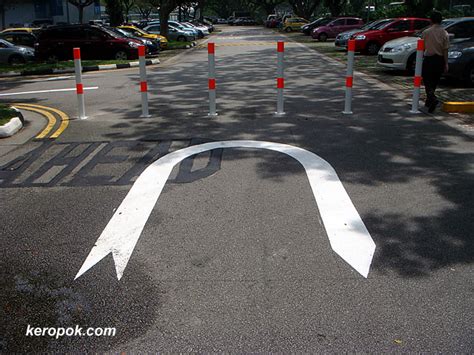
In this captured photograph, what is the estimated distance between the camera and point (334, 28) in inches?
1368

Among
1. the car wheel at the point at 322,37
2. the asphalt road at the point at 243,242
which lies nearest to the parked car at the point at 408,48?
the asphalt road at the point at 243,242

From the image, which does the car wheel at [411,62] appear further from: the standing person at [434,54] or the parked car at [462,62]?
the standing person at [434,54]

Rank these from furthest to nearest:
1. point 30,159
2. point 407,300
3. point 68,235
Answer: point 30,159
point 68,235
point 407,300

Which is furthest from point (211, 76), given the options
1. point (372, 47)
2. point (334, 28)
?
point (334, 28)

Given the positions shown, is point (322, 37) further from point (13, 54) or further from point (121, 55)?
point (13, 54)

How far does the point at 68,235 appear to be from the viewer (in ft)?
15.1

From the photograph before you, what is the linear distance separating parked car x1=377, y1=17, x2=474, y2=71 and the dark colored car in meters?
10.7

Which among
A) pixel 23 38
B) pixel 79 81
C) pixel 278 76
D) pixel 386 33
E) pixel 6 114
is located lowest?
pixel 6 114

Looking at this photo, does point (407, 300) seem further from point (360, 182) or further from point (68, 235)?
point (68, 235)

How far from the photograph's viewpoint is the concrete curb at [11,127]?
8383 millimetres

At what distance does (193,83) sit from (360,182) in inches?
368

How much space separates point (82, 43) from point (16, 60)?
125 inches

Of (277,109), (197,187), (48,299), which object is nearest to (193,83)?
(277,109)

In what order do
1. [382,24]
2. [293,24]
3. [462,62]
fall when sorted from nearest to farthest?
[462,62], [382,24], [293,24]
